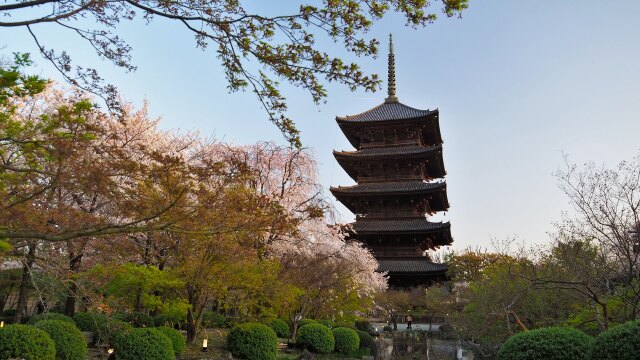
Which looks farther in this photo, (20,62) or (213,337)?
(213,337)

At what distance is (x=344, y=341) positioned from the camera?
2006 cm

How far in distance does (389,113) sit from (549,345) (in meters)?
28.1

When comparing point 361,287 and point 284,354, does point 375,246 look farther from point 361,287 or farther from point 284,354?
point 284,354

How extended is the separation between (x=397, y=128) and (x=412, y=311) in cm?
1220

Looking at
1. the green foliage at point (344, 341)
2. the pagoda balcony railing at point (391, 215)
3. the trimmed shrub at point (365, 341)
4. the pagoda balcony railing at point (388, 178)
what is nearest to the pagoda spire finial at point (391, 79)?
the pagoda balcony railing at point (388, 178)

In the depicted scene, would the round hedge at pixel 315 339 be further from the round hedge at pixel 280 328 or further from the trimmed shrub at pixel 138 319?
the trimmed shrub at pixel 138 319

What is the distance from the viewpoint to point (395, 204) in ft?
107

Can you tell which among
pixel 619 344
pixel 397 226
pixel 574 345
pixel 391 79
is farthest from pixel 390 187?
pixel 619 344

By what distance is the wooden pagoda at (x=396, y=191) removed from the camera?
102ft

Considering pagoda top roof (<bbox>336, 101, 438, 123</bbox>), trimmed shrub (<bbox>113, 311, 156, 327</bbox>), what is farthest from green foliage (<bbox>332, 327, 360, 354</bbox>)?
pagoda top roof (<bbox>336, 101, 438, 123</bbox>)

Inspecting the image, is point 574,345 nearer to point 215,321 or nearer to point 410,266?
point 215,321

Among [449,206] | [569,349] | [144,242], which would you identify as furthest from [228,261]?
[449,206]

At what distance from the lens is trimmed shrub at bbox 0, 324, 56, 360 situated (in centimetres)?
938

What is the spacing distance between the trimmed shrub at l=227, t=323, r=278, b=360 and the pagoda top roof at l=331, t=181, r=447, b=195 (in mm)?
17401
